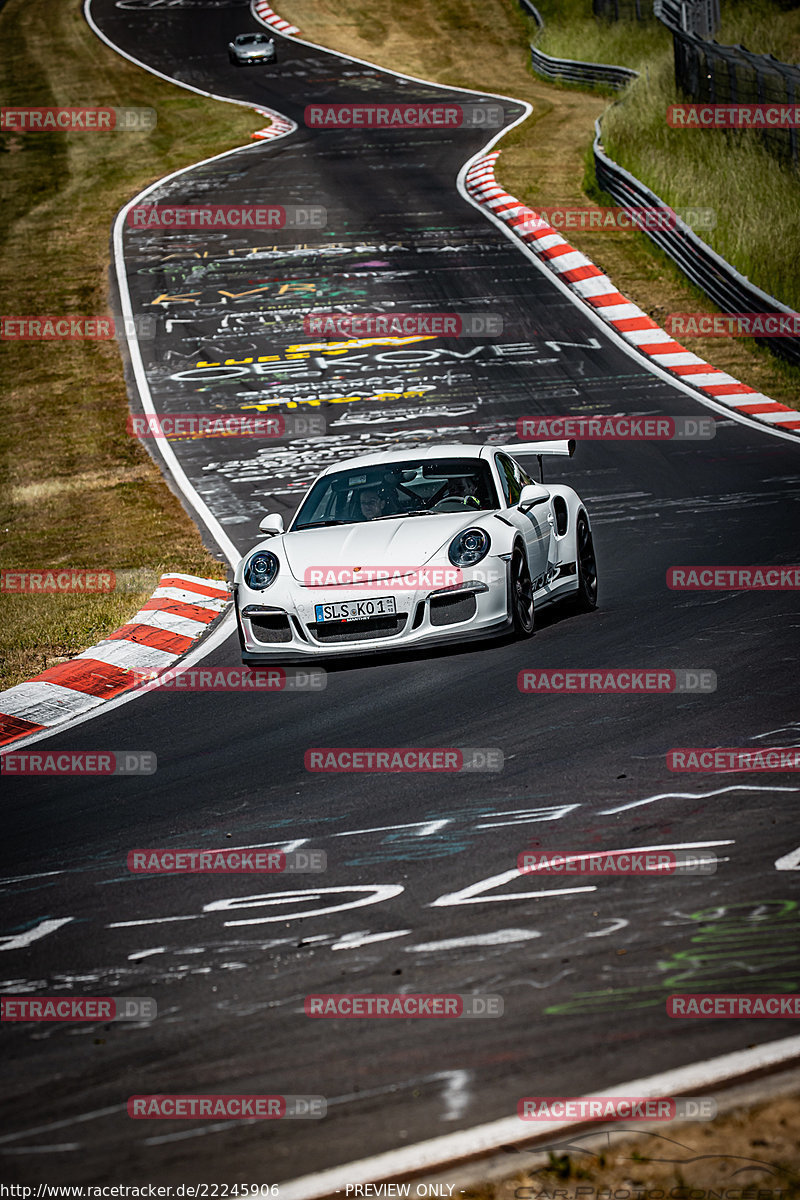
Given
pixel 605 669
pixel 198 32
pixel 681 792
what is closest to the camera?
pixel 681 792

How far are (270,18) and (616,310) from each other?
3798 cm

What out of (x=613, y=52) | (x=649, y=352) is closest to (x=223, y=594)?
(x=649, y=352)

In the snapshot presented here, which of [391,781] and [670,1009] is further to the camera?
[391,781]

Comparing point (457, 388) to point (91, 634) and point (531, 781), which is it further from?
point (531, 781)

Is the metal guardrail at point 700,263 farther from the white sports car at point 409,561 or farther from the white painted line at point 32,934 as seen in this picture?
the white painted line at point 32,934

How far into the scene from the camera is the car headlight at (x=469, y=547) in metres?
9.15

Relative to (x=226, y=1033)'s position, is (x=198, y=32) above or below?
above

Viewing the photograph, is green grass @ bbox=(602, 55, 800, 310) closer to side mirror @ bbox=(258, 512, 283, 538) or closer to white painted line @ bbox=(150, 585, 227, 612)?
white painted line @ bbox=(150, 585, 227, 612)

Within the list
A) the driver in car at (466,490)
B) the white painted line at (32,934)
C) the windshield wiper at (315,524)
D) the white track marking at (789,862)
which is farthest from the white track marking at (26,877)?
the driver in car at (466,490)

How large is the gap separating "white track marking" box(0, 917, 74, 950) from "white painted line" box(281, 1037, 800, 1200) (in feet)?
7.19

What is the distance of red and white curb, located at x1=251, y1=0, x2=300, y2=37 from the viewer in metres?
52.8

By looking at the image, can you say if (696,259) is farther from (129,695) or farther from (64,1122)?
(64,1122)

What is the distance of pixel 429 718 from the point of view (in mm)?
8125

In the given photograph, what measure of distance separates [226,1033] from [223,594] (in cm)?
789
